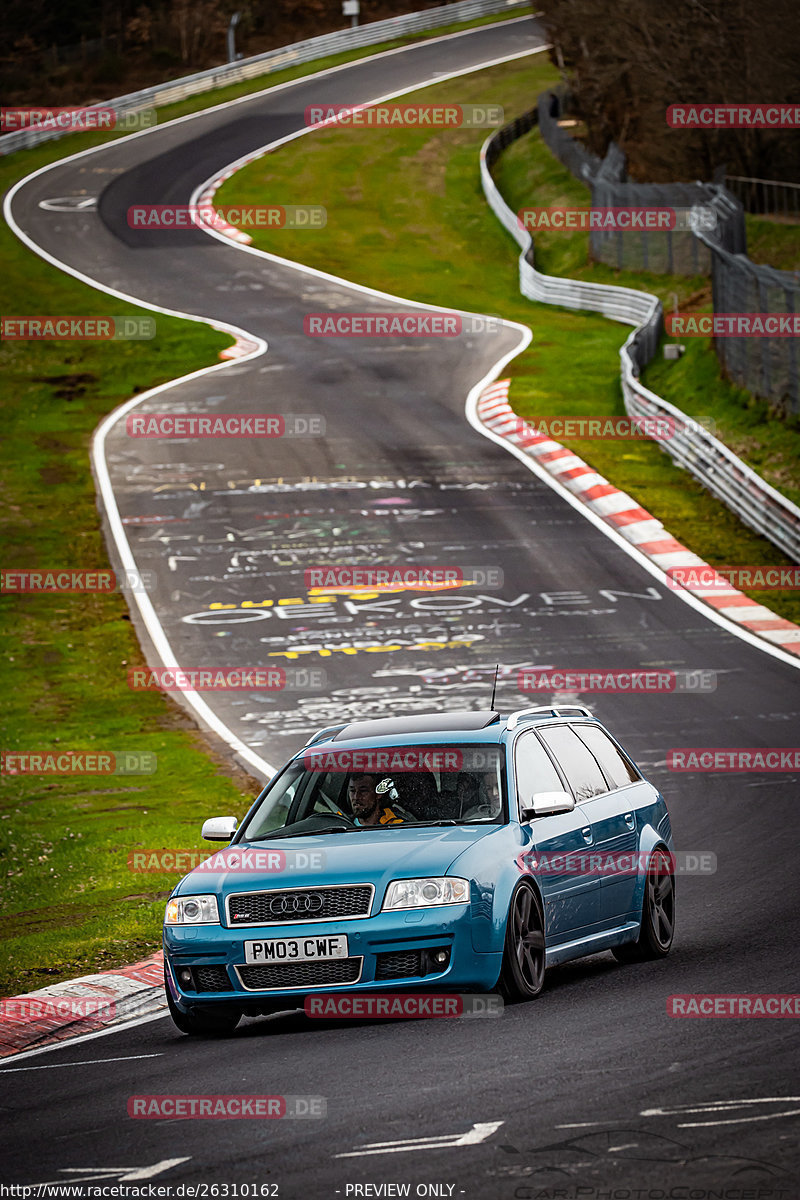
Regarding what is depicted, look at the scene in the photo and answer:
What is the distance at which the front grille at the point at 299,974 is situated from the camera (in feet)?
28.6

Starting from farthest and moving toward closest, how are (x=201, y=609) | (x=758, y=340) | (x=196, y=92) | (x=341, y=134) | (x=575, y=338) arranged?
(x=196, y=92) → (x=341, y=134) → (x=575, y=338) → (x=758, y=340) → (x=201, y=609)

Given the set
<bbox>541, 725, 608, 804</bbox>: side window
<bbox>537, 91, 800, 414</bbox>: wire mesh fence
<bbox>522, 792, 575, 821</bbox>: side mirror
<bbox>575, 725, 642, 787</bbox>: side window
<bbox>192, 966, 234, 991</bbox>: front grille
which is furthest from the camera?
<bbox>537, 91, 800, 414</bbox>: wire mesh fence

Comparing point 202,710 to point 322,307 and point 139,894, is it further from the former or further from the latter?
point 322,307

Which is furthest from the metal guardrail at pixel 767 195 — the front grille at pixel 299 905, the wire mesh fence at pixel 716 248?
the front grille at pixel 299 905

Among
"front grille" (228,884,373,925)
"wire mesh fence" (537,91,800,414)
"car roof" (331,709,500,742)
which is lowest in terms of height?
"front grille" (228,884,373,925)

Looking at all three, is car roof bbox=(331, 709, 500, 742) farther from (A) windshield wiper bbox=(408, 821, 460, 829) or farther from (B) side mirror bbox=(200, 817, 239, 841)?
(B) side mirror bbox=(200, 817, 239, 841)

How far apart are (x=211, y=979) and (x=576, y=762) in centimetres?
278

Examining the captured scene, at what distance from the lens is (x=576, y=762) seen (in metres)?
10.6

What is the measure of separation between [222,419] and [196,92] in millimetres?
47556

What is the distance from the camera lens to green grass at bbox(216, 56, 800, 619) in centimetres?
3077

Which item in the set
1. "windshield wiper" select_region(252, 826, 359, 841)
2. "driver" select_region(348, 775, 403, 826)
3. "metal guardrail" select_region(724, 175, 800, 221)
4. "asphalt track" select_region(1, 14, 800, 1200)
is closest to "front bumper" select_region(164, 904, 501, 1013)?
"asphalt track" select_region(1, 14, 800, 1200)

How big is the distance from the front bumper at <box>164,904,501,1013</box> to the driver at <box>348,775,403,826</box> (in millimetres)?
997

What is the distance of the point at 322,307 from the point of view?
4819 centimetres

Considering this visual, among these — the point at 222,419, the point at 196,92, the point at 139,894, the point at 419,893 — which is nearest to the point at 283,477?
the point at 222,419
